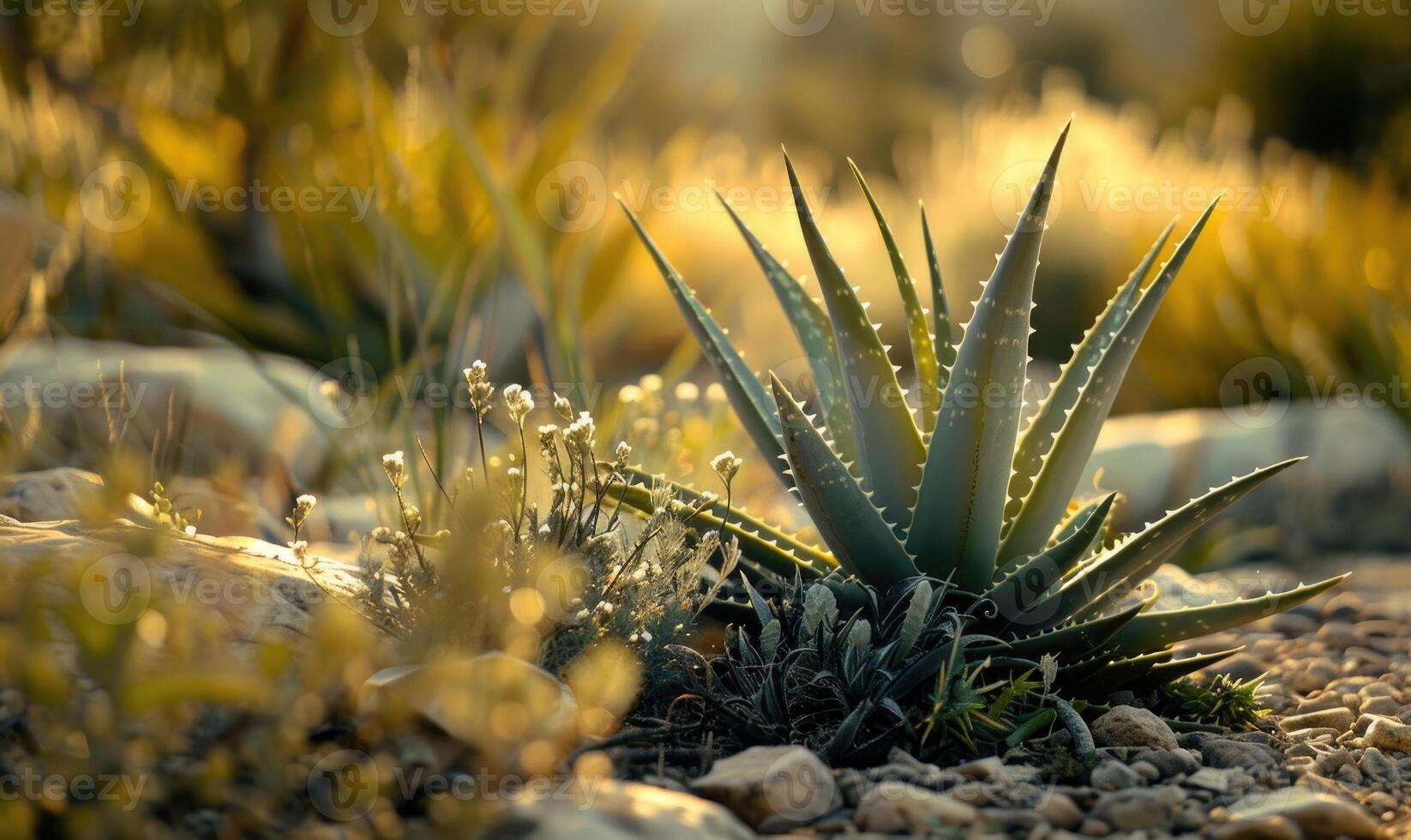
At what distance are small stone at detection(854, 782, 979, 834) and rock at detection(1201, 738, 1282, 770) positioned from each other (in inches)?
25.5

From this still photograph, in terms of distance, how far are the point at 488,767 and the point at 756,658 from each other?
793 mm

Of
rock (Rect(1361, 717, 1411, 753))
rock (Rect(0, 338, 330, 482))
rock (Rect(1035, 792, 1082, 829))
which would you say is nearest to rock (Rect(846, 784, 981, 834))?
rock (Rect(1035, 792, 1082, 829))

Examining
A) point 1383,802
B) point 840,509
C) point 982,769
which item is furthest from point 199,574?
point 1383,802

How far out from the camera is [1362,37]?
11.6 metres

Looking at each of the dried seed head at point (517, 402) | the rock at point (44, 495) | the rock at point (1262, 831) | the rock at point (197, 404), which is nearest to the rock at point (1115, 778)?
the rock at point (1262, 831)

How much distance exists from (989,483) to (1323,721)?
102 centimetres

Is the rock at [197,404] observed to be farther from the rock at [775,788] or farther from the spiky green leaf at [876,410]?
the rock at [775,788]

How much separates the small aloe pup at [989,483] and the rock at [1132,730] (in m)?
0.11

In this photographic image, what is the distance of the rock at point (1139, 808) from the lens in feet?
6.52

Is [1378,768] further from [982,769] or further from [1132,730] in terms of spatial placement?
[982,769]

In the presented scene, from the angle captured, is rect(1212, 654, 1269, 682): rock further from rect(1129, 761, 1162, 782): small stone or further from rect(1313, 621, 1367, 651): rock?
rect(1129, 761, 1162, 782): small stone

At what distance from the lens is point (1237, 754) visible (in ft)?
7.61

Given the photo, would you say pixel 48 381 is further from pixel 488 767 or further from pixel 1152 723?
pixel 1152 723

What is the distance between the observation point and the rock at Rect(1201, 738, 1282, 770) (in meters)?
2.30
